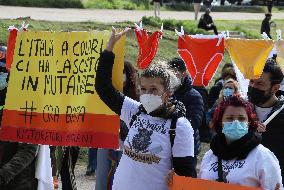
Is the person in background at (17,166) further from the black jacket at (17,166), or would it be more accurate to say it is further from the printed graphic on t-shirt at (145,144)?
the printed graphic on t-shirt at (145,144)

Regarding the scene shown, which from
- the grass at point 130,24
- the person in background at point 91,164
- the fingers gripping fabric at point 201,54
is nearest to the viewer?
the fingers gripping fabric at point 201,54

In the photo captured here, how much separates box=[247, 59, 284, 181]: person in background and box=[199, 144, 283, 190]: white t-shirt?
1.12 meters

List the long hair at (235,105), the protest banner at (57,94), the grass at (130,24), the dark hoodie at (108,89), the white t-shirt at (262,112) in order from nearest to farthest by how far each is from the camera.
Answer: the long hair at (235,105) → the dark hoodie at (108,89) → the white t-shirt at (262,112) → the protest banner at (57,94) → the grass at (130,24)

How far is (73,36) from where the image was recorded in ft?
19.7

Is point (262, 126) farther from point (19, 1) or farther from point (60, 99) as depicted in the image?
point (19, 1)

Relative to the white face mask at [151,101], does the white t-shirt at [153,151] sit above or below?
below

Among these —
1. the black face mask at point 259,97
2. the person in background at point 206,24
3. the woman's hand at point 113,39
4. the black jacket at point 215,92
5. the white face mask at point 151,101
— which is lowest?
the person in background at point 206,24

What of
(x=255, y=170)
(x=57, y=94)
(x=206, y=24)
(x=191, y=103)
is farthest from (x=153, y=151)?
(x=206, y=24)

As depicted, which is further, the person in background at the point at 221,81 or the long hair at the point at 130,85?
the person in background at the point at 221,81

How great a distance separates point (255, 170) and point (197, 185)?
1.24 ft

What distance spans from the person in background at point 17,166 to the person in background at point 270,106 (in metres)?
1.70

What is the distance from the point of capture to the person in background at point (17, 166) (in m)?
5.38

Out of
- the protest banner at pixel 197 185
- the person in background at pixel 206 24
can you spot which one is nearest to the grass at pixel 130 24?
the person in background at pixel 206 24

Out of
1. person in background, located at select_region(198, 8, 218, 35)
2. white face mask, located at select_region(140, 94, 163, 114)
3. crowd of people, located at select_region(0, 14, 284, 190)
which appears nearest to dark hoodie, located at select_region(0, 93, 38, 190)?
crowd of people, located at select_region(0, 14, 284, 190)
